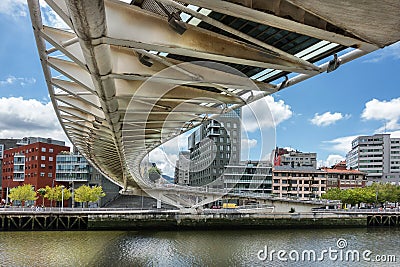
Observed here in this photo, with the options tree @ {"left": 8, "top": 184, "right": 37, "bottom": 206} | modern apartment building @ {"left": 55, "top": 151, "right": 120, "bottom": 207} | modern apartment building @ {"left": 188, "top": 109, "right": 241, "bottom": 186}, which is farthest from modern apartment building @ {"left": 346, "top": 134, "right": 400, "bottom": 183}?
tree @ {"left": 8, "top": 184, "right": 37, "bottom": 206}

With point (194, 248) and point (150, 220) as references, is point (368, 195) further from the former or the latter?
point (194, 248)

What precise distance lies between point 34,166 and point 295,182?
126 feet

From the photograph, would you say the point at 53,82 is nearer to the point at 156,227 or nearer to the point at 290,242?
the point at 290,242

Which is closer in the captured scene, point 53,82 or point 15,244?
point 53,82

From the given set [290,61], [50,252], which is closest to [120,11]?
[290,61]

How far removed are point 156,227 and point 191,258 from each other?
515 inches

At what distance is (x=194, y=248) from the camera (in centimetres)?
2088

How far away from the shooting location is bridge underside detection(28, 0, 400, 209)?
397cm

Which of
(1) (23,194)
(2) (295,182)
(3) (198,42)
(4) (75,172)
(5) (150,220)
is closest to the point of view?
(3) (198,42)

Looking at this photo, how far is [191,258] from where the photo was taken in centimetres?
1789

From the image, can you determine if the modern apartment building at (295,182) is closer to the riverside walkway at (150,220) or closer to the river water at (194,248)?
the riverside walkway at (150,220)

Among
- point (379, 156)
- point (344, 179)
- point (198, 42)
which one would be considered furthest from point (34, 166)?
point (379, 156)

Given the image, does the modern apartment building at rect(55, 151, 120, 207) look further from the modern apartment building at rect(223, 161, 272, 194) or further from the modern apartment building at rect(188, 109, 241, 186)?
the modern apartment building at rect(223, 161, 272, 194)

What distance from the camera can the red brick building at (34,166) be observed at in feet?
175
